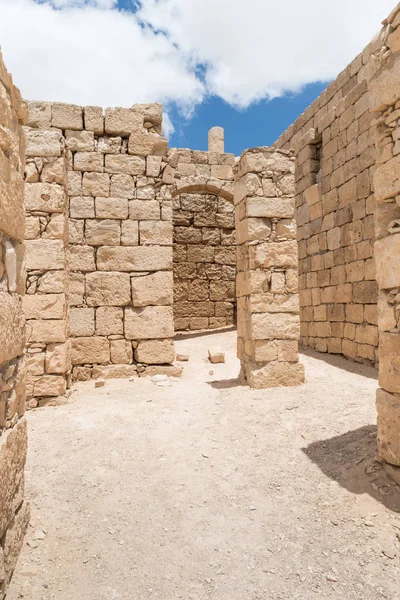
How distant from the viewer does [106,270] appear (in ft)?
22.2

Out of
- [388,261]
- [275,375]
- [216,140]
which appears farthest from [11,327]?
[216,140]

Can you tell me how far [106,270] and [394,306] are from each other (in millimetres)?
4611

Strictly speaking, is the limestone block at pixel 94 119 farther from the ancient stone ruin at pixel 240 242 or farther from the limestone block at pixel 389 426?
the limestone block at pixel 389 426

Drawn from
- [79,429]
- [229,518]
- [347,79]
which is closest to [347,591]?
[229,518]

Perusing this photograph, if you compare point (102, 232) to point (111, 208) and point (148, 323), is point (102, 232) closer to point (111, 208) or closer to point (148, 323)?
point (111, 208)

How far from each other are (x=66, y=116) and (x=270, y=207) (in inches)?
141

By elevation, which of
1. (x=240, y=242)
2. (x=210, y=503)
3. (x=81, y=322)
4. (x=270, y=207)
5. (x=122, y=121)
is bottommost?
(x=210, y=503)

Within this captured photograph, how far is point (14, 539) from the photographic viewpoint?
97.0 inches

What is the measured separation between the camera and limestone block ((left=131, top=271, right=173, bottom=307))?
6754 mm

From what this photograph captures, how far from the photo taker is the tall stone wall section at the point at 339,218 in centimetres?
772

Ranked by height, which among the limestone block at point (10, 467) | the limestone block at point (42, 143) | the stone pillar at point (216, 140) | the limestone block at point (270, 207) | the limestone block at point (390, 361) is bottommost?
the limestone block at point (10, 467)

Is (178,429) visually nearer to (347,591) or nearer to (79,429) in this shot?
A: (79,429)

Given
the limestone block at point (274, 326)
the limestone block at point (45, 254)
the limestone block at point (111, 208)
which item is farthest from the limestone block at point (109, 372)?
the limestone block at point (111, 208)

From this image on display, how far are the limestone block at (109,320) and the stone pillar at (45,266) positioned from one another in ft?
3.16
